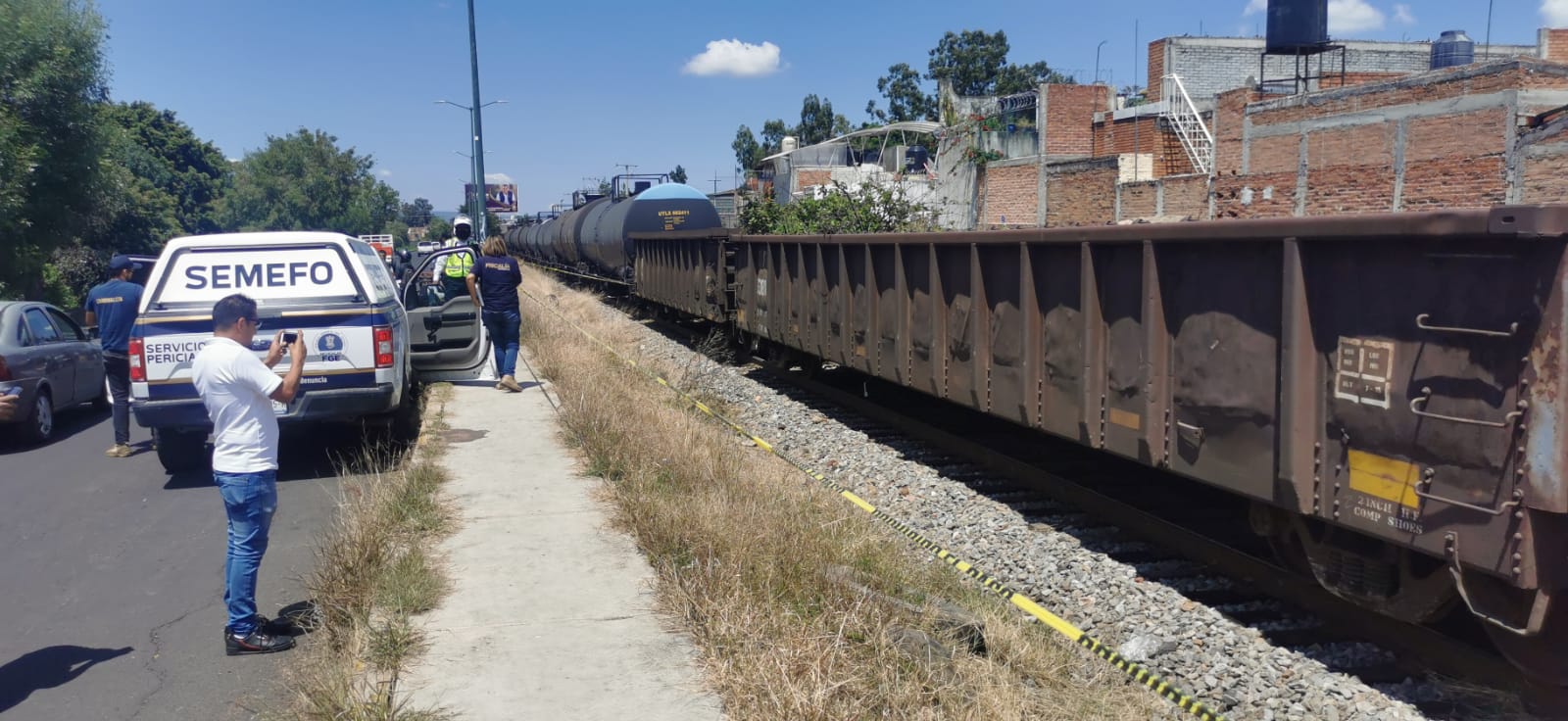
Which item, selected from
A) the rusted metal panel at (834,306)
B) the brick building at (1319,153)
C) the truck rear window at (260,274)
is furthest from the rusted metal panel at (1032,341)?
the brick building at (1319,153)

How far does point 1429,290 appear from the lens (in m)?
4.63

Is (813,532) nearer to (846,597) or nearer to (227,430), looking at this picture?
(846,597)

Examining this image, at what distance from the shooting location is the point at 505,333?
13406 millimetres

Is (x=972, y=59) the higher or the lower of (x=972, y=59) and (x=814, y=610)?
the higher

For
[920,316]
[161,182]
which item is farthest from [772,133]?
[920,316]

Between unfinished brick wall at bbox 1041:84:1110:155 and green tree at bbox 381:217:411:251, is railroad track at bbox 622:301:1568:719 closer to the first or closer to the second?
unfinished brick wall at bbox 1041:84:1110:155

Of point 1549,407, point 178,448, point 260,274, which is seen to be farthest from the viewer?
point 178,448

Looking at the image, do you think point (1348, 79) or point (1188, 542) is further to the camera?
point (1348, 79)

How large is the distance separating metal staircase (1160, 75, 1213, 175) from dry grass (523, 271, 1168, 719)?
30418 millimetres

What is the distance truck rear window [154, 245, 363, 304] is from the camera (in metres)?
9.10

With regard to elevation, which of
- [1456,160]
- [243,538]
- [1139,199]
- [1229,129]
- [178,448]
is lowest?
[178,448]

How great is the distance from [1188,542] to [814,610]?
2.75 m

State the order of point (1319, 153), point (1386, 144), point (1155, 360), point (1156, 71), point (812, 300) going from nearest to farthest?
point (1155, 360)
point (812, 300)
point (1386, 144)
point (1319, 153)
point (1156, 71)

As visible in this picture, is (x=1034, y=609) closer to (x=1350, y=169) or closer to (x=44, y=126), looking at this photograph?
(x=1350, y=169)
